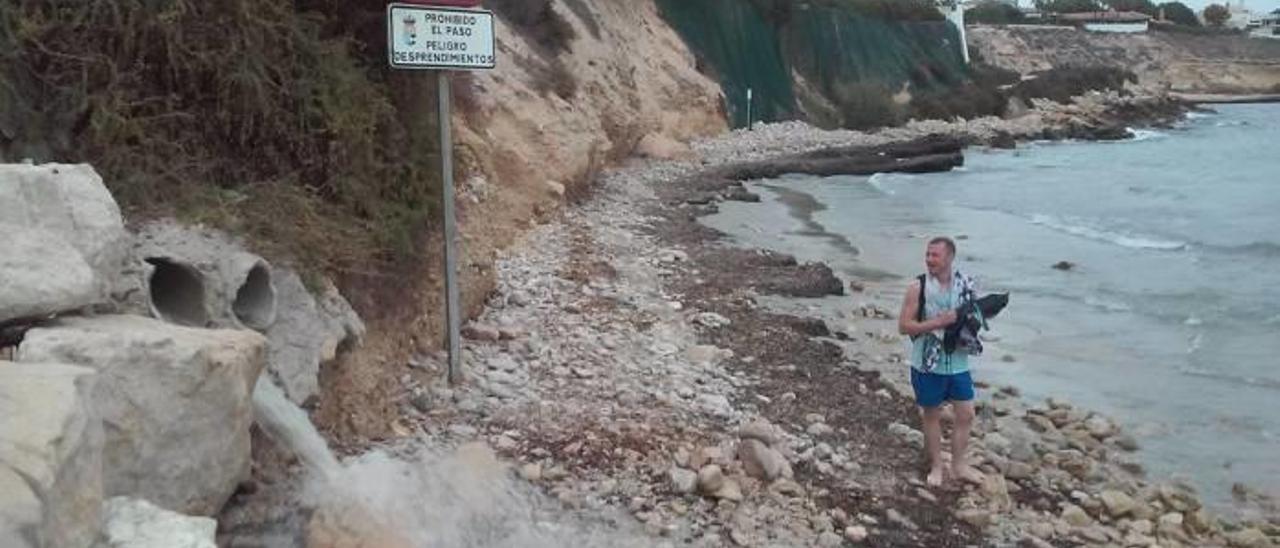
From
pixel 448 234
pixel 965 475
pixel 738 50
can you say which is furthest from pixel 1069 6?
pixel 448 234

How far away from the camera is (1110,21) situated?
14450 cm

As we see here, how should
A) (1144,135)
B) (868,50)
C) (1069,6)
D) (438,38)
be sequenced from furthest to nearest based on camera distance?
1. (1069,6)
2. (868,50)
3. (1144,135)
4. (438,38)

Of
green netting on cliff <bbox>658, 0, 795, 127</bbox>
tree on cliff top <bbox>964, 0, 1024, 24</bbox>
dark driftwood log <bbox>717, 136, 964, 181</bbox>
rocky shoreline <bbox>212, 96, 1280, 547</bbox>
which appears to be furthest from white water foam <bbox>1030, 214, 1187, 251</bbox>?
tree on cliff top <bbox>964, 0, 1024, 24</bbox>

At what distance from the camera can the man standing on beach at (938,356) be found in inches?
283

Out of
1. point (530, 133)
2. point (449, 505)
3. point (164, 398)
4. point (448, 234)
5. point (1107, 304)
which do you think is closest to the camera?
point (164, 398)

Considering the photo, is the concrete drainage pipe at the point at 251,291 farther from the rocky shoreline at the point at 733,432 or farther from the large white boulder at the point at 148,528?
the large white boulder at the point at 148,528

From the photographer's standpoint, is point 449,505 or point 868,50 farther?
point 868,50

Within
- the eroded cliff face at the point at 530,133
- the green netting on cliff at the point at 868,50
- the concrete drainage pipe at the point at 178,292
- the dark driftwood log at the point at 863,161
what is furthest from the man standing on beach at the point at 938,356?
the green netting on cliff at the point at 868,50

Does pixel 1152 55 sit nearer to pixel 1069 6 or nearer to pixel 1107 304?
pixel 1069 6

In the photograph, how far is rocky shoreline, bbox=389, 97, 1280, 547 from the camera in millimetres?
6375

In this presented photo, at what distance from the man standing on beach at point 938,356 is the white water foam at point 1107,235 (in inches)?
661

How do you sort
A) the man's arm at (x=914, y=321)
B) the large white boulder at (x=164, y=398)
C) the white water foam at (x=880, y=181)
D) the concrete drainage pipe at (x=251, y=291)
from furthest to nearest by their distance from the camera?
the white water foam at (x=880, y=181), the man's arm at (x=914, y=321), the concrete drainage pipe at (x=251, y=291), the large white boulder at (x=164, y=398)

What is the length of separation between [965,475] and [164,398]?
5.02m

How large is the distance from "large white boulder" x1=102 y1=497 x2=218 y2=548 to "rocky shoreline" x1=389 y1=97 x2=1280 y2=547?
2.54 meters
